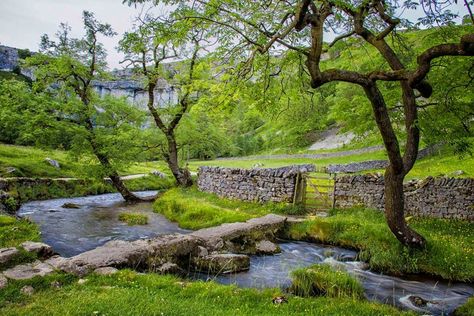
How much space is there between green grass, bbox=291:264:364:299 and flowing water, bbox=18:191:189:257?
7197 mm

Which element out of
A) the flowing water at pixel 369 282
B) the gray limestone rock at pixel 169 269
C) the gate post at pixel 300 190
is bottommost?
the flowing water at pixel 369 282

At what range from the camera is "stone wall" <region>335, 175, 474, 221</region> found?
14625mm

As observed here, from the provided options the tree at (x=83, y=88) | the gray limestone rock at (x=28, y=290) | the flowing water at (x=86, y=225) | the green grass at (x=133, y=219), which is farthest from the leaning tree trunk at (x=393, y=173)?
the tree at (x=83, y=88)

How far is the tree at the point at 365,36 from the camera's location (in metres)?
8.03

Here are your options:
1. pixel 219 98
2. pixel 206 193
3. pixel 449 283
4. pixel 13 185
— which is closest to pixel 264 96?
pixel 219 98

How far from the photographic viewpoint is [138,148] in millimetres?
22484

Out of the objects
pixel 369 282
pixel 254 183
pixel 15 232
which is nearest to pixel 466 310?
pixel 369 282

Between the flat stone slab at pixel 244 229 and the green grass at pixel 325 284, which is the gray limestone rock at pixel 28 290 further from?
the green grass at pixel 325 284

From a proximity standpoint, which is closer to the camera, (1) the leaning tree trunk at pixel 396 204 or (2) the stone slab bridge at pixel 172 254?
(2) the stone slab bridge at pixel 172 254

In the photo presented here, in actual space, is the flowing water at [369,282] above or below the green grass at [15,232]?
below

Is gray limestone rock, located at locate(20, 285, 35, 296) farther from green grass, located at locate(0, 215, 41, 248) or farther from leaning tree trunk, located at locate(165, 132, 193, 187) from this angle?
leaning tree trunk, located at locate(165, 132, 193, 187)

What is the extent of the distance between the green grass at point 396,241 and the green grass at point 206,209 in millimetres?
2755

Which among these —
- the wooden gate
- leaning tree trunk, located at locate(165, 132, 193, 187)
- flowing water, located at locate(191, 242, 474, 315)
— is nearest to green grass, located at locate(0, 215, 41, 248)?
flowing water, located at locate(191, 242, 474, 315)

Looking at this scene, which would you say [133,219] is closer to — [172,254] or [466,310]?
[172,254]
